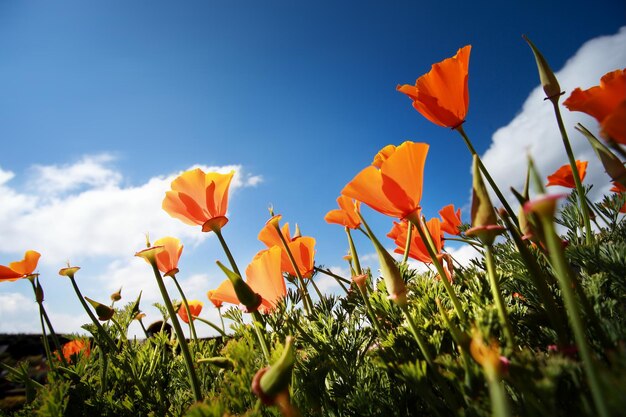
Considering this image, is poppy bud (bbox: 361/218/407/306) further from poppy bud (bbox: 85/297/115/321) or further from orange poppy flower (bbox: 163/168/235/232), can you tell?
poppy bud (bbox: 85/297/115/321)

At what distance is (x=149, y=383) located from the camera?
1.11 m

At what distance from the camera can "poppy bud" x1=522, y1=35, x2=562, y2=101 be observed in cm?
104

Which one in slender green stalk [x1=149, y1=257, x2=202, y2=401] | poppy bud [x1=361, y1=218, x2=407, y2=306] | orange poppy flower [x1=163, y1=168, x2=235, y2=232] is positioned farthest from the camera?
orange poppy flower [x1=163, y1=168, x2=235, y2=232]

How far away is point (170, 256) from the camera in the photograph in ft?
4.39

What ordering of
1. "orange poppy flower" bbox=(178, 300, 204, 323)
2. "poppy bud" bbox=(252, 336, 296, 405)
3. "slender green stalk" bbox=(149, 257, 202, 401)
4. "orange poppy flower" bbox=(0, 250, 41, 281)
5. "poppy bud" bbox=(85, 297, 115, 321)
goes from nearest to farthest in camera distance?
"poppy bud" bbox=(252, 336, 296, 405), "slender green stalk" bbox=(149, 257, 202, 401), "poppy bud" bbox=(85, 297, 115, 321), "orange poppy flower" bbox=(0, 250, 41, 281), "orange poppy flower" bbox=(178, 300, 204, 323)

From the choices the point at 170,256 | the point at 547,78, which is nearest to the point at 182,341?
the point at 170,256

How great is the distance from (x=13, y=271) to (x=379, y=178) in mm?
1498

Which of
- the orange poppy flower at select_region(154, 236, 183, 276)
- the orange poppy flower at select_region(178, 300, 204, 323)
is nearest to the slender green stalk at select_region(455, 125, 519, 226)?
the orange poppy flower at select_region(154, 236, 183, 276)

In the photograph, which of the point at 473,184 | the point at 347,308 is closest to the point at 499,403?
the point at 473,184

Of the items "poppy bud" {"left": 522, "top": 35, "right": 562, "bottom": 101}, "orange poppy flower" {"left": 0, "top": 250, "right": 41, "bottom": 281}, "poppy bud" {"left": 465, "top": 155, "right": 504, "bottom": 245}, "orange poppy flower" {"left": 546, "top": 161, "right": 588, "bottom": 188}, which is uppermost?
"poppy bud" {"left": 522, "top": 35, "right": 562, "bottom": 101}

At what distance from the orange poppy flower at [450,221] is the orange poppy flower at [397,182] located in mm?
579

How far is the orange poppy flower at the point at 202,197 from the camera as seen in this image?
107cm

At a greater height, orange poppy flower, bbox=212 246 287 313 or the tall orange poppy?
the tall orange poppy

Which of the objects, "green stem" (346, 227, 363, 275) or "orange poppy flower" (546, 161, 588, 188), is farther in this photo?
"orange poppy flower" (546, 161, 588, 188)
